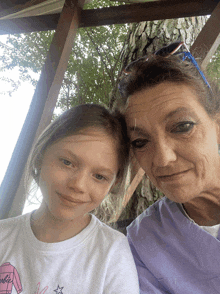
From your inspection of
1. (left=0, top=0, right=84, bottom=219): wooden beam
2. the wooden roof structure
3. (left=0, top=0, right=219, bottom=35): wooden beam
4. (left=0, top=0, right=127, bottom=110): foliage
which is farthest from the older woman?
(left=0, top=0, right=127, bottom=110): foliage

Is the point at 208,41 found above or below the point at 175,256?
above

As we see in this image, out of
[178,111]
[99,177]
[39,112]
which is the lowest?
[99,177]

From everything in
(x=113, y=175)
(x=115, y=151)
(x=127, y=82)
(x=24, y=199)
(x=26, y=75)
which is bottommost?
(x=24, y=199)

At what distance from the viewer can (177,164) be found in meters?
1.01

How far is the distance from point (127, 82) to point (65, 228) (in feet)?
2.86

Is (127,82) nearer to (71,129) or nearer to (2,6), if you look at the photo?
(71,129)

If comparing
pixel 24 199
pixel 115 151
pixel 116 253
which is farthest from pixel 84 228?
pixel 24 199

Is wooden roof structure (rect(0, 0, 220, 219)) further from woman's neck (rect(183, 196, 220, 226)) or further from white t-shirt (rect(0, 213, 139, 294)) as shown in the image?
woman's neck (rect(183, 196, 220, 226))

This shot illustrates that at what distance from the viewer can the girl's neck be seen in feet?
3.65

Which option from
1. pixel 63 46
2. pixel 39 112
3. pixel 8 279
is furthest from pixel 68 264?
pixel 63 46

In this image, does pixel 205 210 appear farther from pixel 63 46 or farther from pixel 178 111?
pixel 63 46

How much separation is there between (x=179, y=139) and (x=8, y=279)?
0.99 m

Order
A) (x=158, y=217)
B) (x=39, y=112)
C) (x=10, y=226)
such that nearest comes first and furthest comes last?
(x=10, y=226) → (x=158, y=217) → (x=39, y=112)

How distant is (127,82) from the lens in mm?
1250
